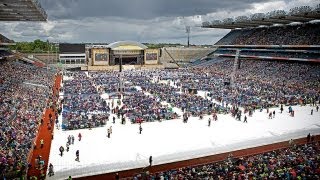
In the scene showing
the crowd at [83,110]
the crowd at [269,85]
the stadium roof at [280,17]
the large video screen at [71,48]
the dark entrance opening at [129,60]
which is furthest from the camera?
the dark entrance opening at [129,60]

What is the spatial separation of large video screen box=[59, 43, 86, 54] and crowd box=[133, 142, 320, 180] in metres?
73.5

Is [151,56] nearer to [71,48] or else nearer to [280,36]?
[71,48]

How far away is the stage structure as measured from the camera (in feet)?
272

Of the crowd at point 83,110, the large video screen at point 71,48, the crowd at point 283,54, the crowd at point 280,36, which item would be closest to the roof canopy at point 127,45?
the large video screen at point 71,48

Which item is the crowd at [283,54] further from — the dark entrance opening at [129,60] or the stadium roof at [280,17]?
the dark entrance opening at [129,60]

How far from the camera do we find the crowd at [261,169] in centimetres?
1538

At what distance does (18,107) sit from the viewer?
27484 millimetres

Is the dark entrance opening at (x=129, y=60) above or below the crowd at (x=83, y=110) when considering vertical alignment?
above

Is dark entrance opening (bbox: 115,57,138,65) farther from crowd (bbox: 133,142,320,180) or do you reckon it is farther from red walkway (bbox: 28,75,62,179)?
crowd (bbox: 133,142,320,180)

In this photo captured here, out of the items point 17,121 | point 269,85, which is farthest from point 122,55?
point 17,121

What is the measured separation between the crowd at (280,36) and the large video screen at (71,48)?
40.2 meters

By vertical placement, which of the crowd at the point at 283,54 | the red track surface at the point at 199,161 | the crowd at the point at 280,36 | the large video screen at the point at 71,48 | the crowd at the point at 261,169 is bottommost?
the red track surface at the point at 199,161

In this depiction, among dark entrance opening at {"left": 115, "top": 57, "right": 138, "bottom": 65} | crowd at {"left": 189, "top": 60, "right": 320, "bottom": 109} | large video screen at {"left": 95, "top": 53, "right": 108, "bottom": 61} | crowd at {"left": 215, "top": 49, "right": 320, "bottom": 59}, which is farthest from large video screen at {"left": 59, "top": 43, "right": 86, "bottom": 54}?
crowd at {"left": 215, "top": 49, "right": 320, "bottom": 59}

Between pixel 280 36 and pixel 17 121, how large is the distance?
60.0 metres
